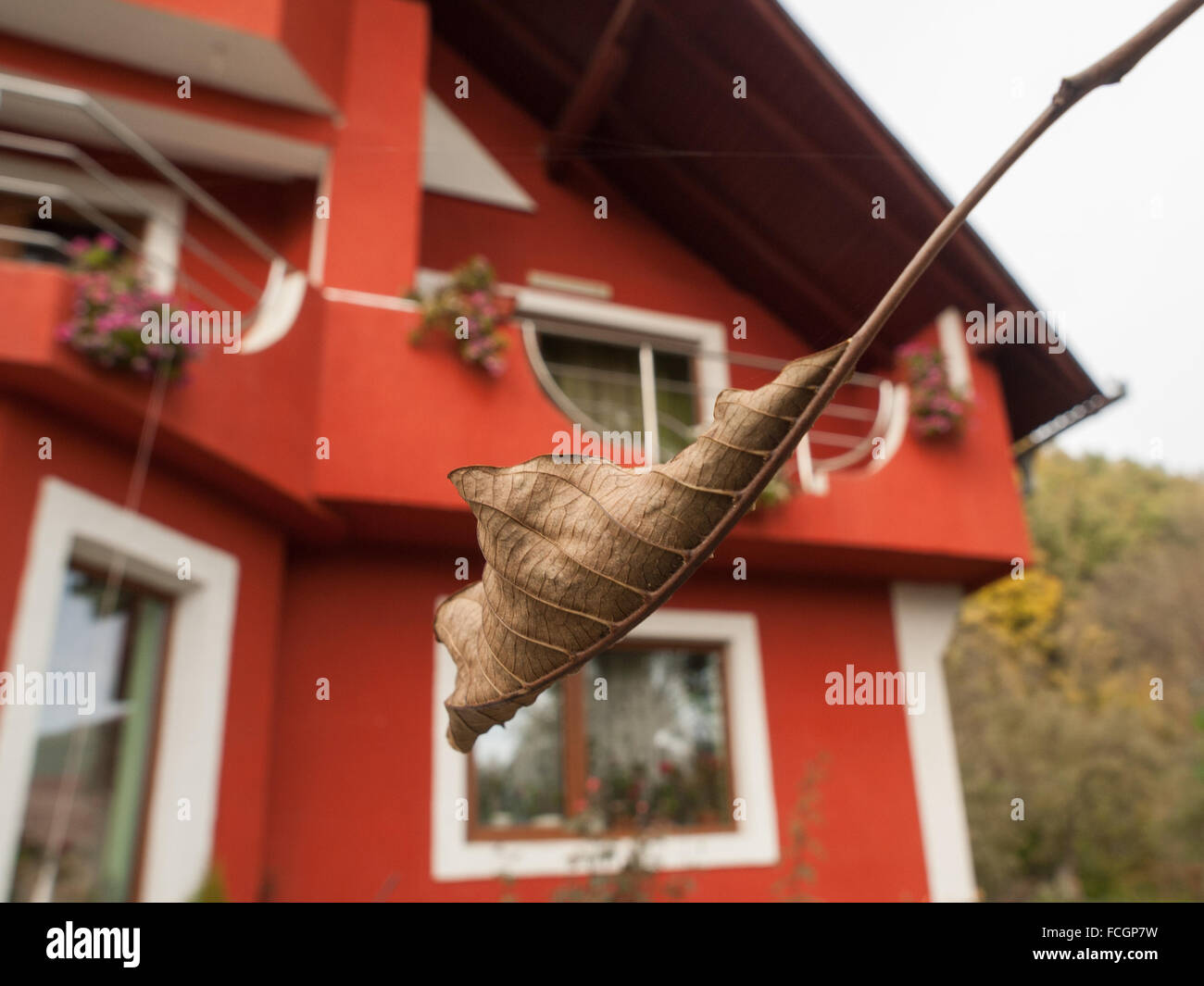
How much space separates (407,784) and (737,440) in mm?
5499

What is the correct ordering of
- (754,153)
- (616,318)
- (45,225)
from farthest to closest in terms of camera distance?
(616,318) → (45,225) → (754,153)

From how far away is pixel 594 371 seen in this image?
6.08 m

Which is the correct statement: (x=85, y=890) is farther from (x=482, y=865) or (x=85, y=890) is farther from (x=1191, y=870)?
(x=1191, y=870)

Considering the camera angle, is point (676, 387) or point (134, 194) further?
point (676, 387)

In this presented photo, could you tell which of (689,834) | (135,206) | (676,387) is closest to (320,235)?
(135,206)

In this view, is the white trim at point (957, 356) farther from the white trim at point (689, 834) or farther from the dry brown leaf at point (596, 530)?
the dry brown leaf at point (596, 530)

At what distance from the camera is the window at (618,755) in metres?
5.86

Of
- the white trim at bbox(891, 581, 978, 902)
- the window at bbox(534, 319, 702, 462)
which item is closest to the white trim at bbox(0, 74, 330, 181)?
the window at bbox(534, 319, 702, 462)

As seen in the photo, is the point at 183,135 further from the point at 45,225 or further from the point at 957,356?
the point at 957,356

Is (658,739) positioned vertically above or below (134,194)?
below

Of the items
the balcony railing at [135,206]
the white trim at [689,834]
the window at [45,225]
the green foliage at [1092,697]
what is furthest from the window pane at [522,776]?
the green foliage at [1092,697]

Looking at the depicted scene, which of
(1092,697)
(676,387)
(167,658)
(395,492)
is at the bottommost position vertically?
(167,658)

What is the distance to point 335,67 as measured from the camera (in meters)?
6.39

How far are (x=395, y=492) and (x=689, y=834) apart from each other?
2.78 metres
